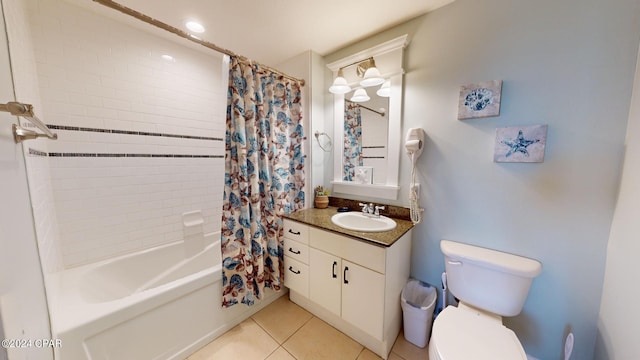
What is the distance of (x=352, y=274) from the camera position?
1395 mm

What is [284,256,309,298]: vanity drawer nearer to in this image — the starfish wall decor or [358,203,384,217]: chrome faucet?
[358,203,384,217]: chrome faucet

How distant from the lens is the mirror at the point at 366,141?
1.76 meters

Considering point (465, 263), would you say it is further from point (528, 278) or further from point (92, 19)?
point (92, 19)

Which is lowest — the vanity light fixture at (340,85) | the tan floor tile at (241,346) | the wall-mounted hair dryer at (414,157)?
the tan floor tile at (241,346)

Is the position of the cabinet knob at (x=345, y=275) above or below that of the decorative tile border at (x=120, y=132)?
below

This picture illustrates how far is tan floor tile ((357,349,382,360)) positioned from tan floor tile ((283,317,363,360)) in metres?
0.03

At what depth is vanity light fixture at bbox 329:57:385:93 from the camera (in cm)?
162

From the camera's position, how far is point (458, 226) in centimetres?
144

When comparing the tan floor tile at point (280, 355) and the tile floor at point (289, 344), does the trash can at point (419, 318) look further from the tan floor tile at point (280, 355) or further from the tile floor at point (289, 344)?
the tan floor tile at point (280, 355)

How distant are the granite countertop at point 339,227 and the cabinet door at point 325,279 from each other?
8.3 inches

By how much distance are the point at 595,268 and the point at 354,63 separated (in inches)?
81.2

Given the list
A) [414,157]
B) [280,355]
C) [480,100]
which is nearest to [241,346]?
[280,355]

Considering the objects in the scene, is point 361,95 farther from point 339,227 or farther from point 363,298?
point 363,298

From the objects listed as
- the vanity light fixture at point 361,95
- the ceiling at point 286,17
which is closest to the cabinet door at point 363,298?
the vanity light fixture at point 361,95
